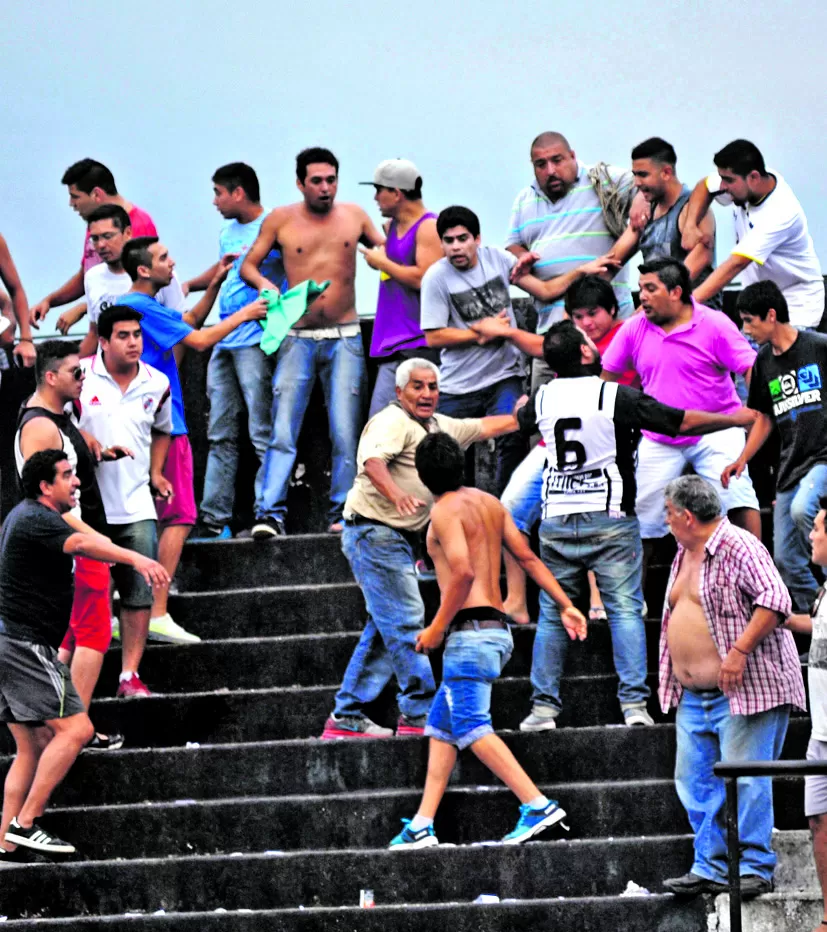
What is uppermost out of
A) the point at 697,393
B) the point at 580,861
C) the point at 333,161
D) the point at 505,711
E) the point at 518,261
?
the point at 333,161

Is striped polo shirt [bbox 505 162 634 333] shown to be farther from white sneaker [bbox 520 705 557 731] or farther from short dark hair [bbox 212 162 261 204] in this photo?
white sneaker [bbox 520 705 557 731]

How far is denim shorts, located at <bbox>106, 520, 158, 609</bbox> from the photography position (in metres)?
9.08

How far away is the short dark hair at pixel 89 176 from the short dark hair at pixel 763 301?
417 cm

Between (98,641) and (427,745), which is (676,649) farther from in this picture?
(98,641)

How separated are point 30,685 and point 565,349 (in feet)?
9.12

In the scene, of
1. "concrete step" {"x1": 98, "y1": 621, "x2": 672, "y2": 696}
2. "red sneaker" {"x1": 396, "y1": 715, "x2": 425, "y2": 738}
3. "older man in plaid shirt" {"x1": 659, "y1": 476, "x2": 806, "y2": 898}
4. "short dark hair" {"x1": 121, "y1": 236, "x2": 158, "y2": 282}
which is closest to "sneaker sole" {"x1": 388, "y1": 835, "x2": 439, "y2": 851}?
"red sneaker" {"x1": 396, "y1": 715, "x2": 425, "y2": 738}

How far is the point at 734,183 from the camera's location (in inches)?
372

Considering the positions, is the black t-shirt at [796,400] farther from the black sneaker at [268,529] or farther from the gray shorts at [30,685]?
the gray shorts at [30,685]

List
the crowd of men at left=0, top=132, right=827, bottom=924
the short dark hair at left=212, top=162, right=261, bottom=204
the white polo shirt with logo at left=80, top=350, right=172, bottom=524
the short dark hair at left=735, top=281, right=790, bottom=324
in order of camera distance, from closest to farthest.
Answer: the crowd of men at left=0, top=132, right=827, bottom=924 → the short dark hair at left=735, top=281, right=790, bottom=324 → the white polo shirt with logo at left=80, top=350, right=172, bottom=524 → the short dark hair at left=212, top=162, right=261, bottom=204

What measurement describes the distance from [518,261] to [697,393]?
1560mm

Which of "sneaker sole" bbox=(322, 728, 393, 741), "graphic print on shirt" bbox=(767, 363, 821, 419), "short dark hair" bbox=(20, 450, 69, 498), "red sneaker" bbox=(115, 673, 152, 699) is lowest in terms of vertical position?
"sneaker sole" bbox=(322, 728, 393, 741)

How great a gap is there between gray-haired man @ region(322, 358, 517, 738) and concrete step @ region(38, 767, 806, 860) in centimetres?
45

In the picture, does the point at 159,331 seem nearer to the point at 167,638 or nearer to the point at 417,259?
the point at 417,259

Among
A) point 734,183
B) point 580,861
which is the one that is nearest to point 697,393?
point 734,183
